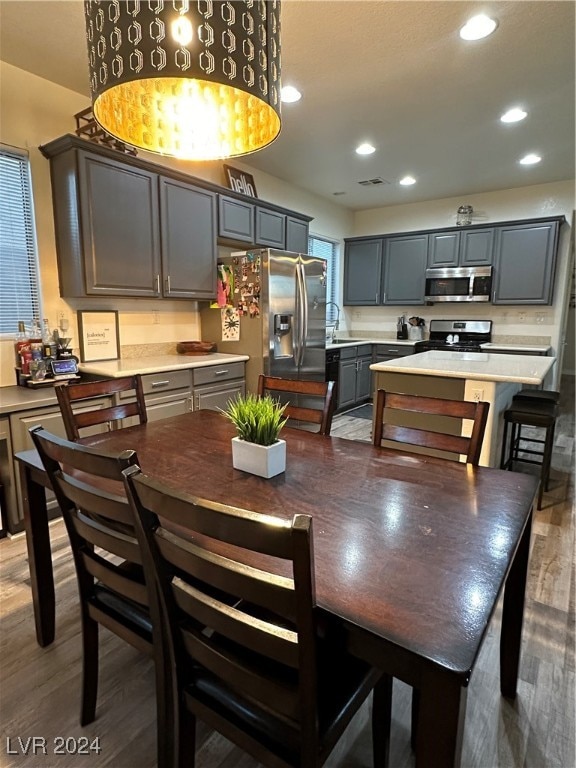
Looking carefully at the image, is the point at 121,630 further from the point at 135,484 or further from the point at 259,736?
the point at 135,484

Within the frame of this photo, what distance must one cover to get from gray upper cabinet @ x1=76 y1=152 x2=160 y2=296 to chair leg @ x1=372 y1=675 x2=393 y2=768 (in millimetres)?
2765

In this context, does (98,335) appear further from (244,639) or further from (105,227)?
(244,639)

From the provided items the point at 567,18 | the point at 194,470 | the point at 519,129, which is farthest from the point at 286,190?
the point at 194,470

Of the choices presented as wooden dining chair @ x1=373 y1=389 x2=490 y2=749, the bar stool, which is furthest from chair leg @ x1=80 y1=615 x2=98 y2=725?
the bar stool

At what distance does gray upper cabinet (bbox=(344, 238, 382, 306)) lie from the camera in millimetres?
6105

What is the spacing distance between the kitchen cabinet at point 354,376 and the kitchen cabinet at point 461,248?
4.87ft

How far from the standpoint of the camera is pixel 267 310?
3.71 metres

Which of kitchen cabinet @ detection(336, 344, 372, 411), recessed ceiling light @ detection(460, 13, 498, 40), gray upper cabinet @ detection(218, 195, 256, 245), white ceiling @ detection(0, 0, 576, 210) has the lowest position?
kitchen cabinet @ detection(336, 344, 372, 411)

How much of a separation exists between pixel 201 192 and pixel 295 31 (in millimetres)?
1469

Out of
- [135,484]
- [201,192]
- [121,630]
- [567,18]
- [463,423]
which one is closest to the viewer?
[135,484]

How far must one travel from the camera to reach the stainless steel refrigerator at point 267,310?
12.2 feet

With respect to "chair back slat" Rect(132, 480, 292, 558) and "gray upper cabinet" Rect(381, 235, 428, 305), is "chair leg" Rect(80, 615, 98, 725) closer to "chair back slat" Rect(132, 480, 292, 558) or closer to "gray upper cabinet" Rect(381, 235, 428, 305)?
"chair back slat" Rect(132, 480, 292, 558)

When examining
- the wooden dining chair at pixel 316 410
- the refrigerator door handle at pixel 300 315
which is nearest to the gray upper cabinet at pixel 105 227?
the refrigerator door handle at pixel 300 315

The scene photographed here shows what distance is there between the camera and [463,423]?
9.30 feet
